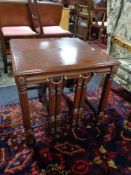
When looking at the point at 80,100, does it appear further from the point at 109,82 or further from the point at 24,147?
the point at 24,147

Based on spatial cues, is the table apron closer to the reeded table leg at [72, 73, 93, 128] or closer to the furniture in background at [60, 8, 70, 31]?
the reeded table leg at [72, 73, 93, 128]

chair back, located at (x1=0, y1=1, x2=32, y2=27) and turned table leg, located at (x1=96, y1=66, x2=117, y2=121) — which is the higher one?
chair back, located at (x1=0, y1=1, x2=32, y2=27)

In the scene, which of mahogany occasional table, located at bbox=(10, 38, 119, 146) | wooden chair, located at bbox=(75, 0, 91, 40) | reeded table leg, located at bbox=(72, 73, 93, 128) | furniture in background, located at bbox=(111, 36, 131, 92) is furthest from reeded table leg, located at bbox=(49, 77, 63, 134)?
wooden chair, located at bbox=(75, 0, 91, 40)

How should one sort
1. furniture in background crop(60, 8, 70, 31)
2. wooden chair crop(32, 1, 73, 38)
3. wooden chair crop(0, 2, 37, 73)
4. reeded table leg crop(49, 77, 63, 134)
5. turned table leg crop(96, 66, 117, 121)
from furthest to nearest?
furniture in background crop(60, 8, 70, 31), wooden chair crop(32, 1, 73, 38), wooden chair crop(0, 2, 37, 73), turned table leg crop(96, 66, 117, 121), reeded table leg crop(49, 77, 63, 134)

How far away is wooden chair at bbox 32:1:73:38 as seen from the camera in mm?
2229

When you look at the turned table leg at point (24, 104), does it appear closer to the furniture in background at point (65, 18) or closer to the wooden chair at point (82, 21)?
the furniture in background at point (65, 18)

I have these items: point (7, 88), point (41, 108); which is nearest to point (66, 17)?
point (7, 88)

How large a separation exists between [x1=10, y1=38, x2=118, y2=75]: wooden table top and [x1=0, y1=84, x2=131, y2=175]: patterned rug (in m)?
0.61

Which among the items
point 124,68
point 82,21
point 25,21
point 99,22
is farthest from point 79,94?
point 82,21

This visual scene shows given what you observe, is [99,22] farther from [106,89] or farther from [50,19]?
[106,89]

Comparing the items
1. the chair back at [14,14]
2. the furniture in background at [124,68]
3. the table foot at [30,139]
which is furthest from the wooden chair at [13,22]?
the table foot at [30,139]

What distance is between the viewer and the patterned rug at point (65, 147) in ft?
3.58

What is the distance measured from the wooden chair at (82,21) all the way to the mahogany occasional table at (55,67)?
2.48 metres

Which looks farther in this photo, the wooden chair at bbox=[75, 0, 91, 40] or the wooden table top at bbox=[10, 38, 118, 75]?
the wooden chair at bbox=[75, 0, 91, 40]
